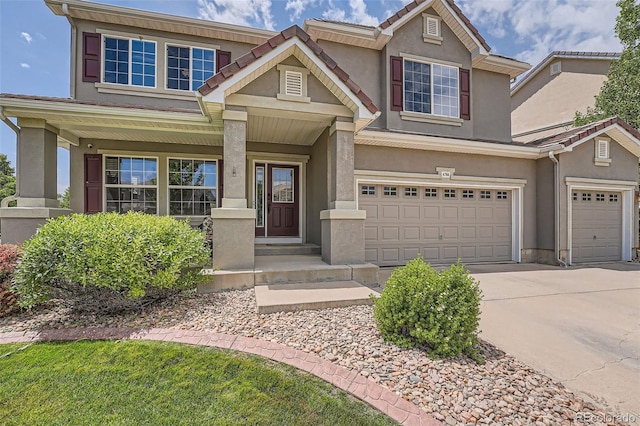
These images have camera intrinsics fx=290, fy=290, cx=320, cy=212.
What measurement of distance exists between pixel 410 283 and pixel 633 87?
1440cm

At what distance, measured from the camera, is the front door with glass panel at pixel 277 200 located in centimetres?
905

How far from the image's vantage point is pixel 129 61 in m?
8.29

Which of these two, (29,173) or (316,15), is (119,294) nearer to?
(29,173)

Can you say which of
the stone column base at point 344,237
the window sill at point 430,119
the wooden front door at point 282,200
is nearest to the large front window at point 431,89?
the window sill at point 430,119

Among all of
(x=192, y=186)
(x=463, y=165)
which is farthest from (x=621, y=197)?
(x=192, y=186)

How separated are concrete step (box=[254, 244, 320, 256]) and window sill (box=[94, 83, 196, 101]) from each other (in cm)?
498

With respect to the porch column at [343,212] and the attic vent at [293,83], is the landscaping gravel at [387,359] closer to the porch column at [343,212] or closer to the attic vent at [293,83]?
the porch column at [343,212]

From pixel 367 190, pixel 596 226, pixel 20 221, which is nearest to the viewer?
pixel 20 221

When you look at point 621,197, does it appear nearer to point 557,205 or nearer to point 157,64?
point 557,205

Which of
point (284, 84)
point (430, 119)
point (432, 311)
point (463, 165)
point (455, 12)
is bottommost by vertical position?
point (432, 311)

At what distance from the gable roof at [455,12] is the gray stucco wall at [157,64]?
4.40 meters

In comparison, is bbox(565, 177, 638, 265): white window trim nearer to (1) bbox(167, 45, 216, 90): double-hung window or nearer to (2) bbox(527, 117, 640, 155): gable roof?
(2) bbox(527, 117, 640, 155): gable roof

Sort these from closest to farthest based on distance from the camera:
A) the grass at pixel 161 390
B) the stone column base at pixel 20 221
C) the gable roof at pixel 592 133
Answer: the grass at pixel 161 390
the stone column base at pixel 20 221
the gable roof at pixel 592 133

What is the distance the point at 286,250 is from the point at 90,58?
24.7ft
